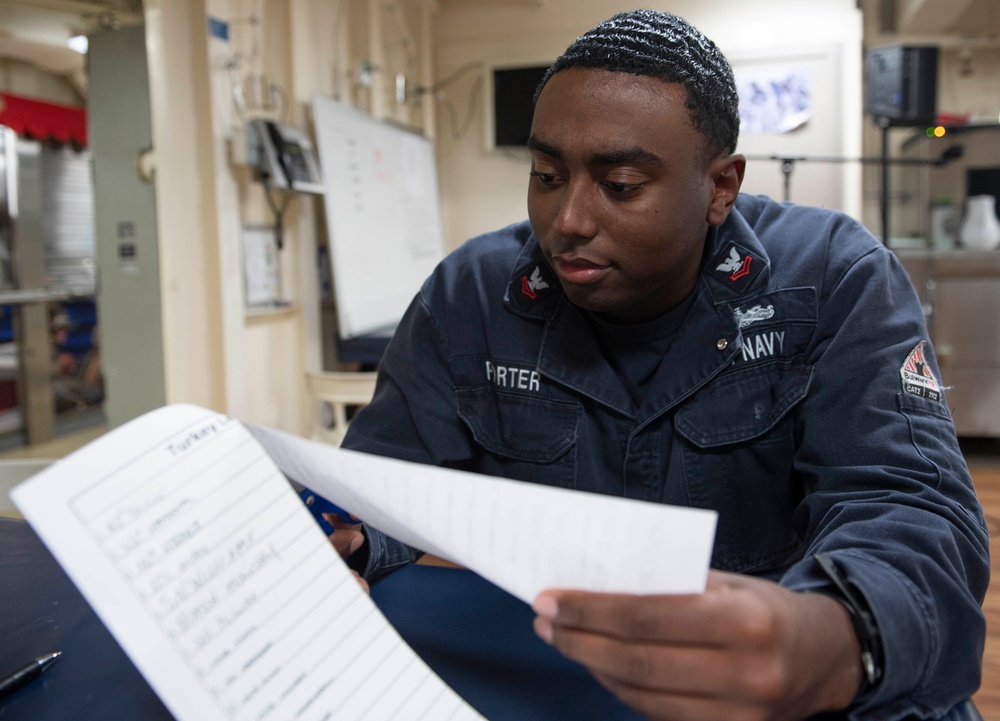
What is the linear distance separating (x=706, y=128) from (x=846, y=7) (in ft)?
14.3

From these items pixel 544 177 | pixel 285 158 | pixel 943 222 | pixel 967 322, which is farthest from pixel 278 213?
pixel 943 222

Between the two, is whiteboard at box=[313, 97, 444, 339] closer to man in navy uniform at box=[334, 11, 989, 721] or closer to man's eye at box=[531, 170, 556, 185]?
man in navy uniform at box=[334, 11, 989, 721]

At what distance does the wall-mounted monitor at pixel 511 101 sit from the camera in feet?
15.7

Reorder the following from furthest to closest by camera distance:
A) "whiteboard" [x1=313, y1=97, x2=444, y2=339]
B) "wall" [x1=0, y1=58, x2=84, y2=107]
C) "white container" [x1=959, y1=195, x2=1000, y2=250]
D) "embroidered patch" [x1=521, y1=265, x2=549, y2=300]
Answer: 1. "wall" [x1=0, y1=58, x2=84, y2=107]
2. "white container" [x1=959, y1=195, x2=1000, y2=250]
3. "whiteboard" [x1=313, y1=97, x2=444, y2=339]
4. "embroidered patch" [x1=521, y1=265, x2=549, y2=300]

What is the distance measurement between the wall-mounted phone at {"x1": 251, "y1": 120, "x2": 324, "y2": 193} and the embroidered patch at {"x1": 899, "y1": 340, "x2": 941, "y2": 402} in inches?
94.8

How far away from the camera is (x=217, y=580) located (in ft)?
1.55

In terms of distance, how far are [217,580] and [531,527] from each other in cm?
20

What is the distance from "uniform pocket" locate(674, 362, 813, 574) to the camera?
3.11 feet

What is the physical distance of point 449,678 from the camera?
58 cm

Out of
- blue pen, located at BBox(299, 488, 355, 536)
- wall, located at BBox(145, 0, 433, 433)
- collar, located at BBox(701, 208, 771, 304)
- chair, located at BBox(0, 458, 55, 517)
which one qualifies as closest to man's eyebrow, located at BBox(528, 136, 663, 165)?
collar, located at BBox(701, 208, 771, 304)

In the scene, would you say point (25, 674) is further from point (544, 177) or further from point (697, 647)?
point (544, 177)

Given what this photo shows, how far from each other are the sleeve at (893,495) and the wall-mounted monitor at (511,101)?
13.5 ft

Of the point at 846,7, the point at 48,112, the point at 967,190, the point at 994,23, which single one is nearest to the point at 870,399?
the point at 967,190

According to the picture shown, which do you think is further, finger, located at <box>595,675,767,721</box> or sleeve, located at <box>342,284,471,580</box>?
sleeve, located at <box>342,284,471,580</box>
